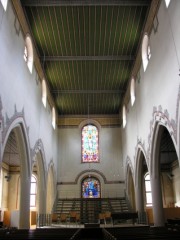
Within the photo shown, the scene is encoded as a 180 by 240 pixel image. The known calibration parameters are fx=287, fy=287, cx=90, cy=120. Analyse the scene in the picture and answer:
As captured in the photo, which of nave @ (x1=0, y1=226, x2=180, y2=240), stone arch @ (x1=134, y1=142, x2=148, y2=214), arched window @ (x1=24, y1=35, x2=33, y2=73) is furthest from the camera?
stone arch @ (x1=134, y1=142, x2=148, y2=214)

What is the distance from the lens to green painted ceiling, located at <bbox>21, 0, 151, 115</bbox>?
41.5 feet

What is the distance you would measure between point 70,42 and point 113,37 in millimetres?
2216

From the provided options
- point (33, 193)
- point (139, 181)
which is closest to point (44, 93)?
point (139, 181)

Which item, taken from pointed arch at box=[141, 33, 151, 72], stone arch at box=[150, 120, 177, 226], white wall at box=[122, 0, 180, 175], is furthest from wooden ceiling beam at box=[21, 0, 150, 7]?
stone arch at box=[150, 120, 177, 226]

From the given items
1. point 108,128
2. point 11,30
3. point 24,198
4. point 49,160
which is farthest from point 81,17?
point 108,128

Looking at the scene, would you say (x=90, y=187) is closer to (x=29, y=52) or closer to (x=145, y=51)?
(x=145, y=51)

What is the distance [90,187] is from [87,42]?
12287 millimetres

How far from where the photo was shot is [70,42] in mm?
14758

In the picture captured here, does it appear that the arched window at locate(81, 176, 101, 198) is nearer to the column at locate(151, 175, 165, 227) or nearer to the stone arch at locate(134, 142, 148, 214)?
the stone arch at locate(134, 142, 148, 214)

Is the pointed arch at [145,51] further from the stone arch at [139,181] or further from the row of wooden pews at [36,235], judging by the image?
the row of wooden pews at [36,235]

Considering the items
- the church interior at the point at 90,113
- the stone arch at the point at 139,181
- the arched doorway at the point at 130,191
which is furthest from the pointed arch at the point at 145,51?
the arched doorway at the point at 130,191

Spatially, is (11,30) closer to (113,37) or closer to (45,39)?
(45,39)

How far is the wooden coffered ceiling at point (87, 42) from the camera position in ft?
41.2

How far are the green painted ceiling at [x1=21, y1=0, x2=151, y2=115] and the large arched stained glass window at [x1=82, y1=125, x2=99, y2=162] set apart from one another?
3.55 meters
